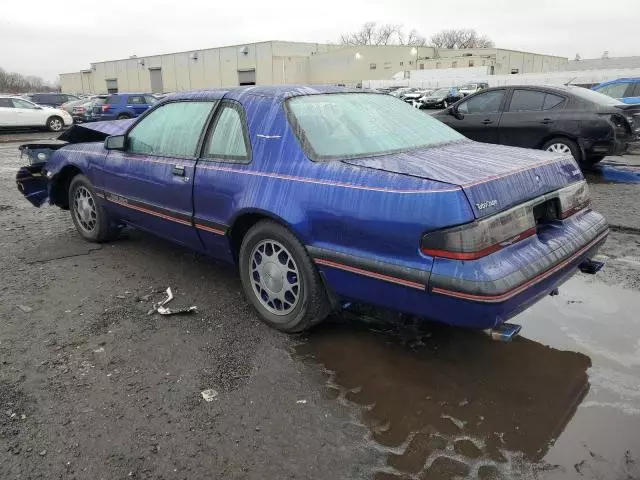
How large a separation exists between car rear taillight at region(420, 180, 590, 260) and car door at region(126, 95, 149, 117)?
2175 centimetres

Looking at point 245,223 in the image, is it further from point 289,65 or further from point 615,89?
point 289,65

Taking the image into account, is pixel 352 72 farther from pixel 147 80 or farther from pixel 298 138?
pixel 298 138

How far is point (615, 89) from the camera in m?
12.4

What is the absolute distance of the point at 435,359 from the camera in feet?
10.3

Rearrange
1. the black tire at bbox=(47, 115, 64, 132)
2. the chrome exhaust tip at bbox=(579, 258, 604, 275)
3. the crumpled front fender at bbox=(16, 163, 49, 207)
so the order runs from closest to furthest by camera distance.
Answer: the chrome exhaust tip at bbox=(579, 258, 604, 275), the crumpled front fender at bbox=(16, 163, 49, 207), the black tire at bbox=(47, 115, 64, 132)

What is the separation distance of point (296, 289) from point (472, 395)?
120 centimetres

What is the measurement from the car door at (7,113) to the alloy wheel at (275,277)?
20.8 m

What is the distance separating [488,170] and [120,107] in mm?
22058

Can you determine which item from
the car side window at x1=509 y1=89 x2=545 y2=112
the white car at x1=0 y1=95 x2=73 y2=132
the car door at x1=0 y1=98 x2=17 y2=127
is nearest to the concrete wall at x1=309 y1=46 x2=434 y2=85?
the white car at x1=0 y1=95 x2=73 y2=132

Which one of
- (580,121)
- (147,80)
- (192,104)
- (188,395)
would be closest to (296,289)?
Answer: (188,395)

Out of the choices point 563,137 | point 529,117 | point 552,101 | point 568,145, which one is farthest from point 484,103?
point 568,145

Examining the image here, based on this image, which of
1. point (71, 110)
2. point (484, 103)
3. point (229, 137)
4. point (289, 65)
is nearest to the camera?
point (229, 137)

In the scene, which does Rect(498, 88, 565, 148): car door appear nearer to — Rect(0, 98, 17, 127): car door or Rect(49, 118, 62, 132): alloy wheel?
Rect(49, 118, 62, 132): alloy wheel

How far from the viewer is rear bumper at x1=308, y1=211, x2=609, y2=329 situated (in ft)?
8.07
